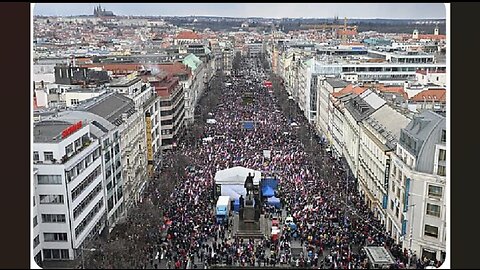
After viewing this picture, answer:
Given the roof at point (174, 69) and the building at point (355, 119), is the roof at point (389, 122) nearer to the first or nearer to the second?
the building at point (355, 119)

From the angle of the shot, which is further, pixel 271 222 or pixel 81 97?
pixel 81 97

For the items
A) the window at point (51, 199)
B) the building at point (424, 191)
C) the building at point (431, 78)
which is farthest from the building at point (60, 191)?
the building at point (431, 78)

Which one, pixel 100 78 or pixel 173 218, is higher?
pixel 100 78

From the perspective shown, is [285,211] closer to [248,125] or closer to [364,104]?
[364,104]

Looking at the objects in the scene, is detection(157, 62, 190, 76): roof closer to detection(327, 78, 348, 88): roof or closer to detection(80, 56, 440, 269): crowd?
detection(80, 56, 440, 269): crowd
